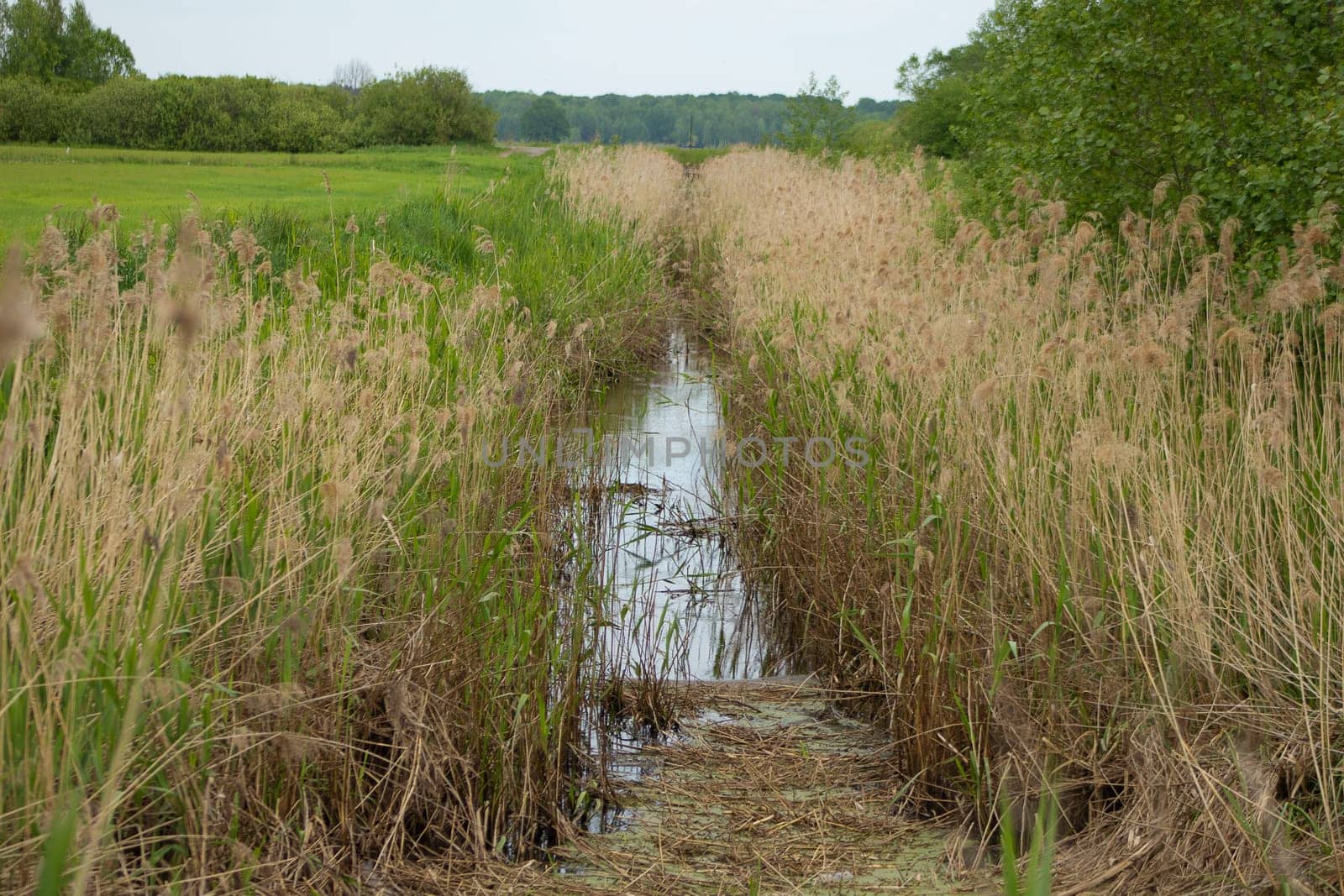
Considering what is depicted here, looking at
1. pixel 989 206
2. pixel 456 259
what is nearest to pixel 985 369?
pixel 989 206

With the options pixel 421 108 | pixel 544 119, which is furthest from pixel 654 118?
pixel 421 108

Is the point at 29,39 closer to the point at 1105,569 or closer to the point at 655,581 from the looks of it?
the point at 655,581

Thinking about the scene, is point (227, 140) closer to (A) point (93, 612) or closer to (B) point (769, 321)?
(B) point (769, 321)

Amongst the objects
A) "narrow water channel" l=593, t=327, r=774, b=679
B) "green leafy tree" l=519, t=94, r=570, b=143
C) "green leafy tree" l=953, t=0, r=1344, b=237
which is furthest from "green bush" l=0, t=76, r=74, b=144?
"green leafy tree" l=519, t=94, r=570, b=143

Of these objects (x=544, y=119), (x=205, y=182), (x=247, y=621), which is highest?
(x=544, y=119)

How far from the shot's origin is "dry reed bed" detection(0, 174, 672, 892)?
2.16 m

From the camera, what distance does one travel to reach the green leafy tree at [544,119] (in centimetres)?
8406

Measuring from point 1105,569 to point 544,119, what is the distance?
87894mm

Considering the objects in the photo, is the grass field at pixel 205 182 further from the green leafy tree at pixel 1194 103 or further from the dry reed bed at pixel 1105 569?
the green leafy tree at pixel 1194 103

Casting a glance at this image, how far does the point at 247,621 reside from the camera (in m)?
2.65

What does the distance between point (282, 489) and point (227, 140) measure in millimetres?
26805

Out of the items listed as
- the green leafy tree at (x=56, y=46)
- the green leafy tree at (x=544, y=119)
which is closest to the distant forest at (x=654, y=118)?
the green leafy tree at (x=544, y=119)

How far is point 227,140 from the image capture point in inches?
1050

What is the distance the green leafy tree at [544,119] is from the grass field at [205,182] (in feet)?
204
